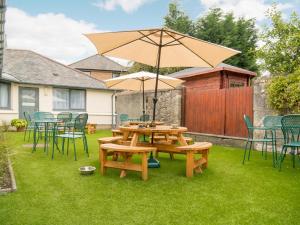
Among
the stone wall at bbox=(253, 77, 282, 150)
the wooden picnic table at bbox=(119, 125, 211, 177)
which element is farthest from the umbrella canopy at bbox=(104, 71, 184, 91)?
the wooden picnic table at bbox=(119, 125, 211, 177)

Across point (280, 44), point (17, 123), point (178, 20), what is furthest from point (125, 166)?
point (178, 20)

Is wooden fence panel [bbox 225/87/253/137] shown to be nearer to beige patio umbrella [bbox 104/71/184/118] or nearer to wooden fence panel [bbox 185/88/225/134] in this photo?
wooden fence panel [bbox 185/88/225/134]

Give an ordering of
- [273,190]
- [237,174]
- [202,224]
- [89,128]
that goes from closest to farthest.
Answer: [202,224]
[273,190]
[237,174]
[89,128]

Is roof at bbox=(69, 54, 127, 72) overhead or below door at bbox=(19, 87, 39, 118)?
overhead

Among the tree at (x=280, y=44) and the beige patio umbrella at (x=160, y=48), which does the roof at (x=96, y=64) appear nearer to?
the tree at (x=280, y=44)

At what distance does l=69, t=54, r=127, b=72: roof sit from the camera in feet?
98.2

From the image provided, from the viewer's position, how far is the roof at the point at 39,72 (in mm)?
14594

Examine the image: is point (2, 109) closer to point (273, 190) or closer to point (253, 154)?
point (253, 154)

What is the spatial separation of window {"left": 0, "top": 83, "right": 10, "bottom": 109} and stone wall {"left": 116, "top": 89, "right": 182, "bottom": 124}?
5.91 meters

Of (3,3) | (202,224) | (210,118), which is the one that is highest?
(3,3)

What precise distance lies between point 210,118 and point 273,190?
5.63 metres

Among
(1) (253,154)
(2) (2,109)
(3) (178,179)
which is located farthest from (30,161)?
(2) (2,109)

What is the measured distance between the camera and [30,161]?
Result: 5945 millimetres

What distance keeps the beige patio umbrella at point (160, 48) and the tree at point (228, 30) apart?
844 inches
